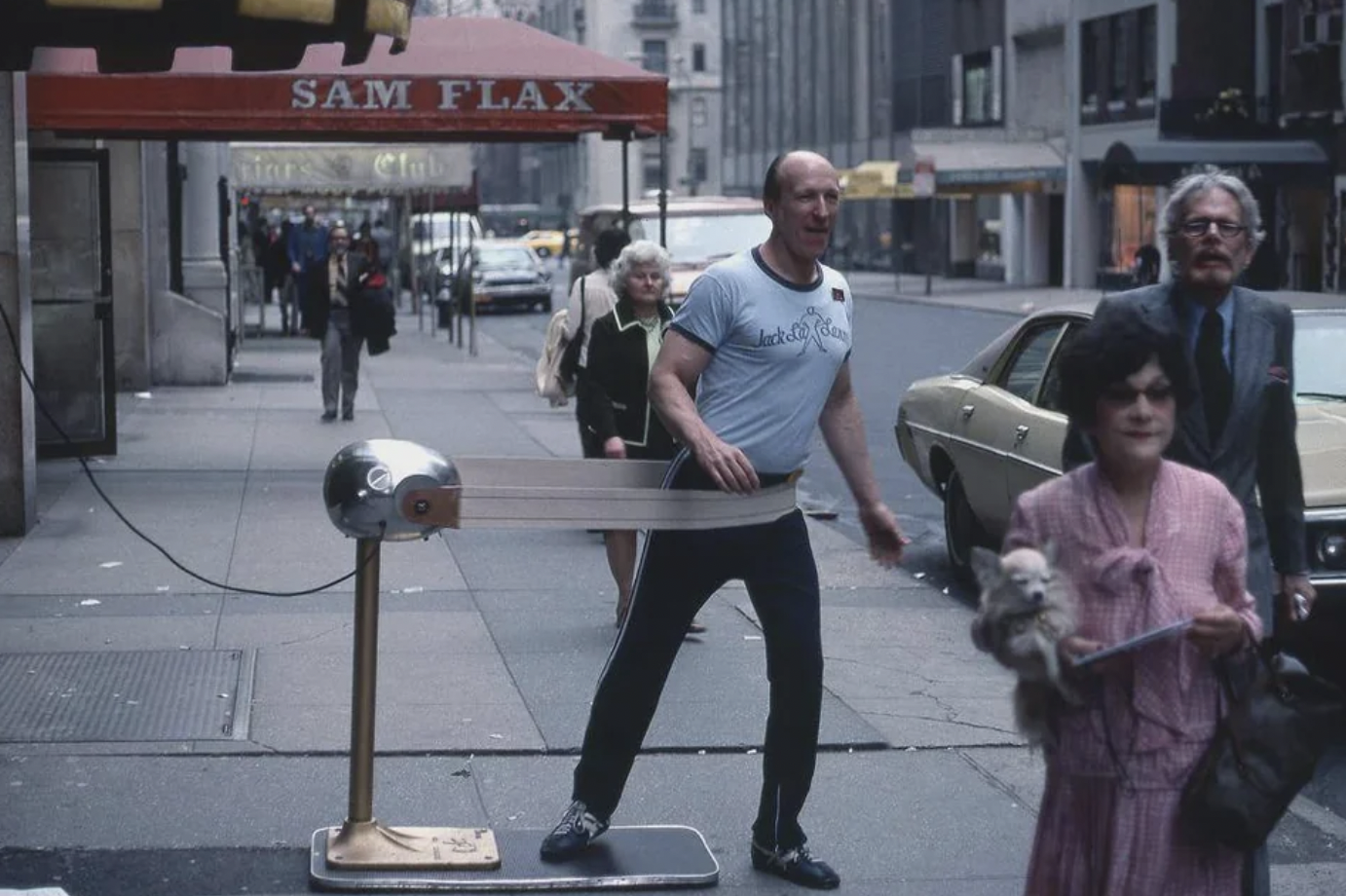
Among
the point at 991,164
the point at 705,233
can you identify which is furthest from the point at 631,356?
the point at 991,164

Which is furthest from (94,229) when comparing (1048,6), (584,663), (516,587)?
(1048,6)

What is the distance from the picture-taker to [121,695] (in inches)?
320

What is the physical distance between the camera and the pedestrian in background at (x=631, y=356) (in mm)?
9062

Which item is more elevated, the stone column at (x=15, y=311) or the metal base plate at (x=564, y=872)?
the stone column at (x=15, y=311)

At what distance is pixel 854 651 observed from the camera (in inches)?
367

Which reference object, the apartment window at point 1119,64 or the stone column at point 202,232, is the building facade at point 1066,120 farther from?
the stone column at point 202,232

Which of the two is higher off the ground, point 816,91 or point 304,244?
point 816,91

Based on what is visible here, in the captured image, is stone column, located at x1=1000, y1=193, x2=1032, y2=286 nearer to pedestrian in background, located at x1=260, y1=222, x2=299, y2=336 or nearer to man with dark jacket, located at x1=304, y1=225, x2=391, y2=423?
pedestrian in background, located at x1=260, y1=222, x2=299, y2=336

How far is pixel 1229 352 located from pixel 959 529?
6144mm

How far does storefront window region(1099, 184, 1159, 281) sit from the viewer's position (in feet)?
169

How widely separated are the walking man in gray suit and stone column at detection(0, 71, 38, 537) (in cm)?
795

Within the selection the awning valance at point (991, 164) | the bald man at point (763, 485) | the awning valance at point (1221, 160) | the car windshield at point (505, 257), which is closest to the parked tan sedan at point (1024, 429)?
the bald man at point (763, 485)

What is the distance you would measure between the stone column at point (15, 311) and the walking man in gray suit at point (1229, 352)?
795 centimetres

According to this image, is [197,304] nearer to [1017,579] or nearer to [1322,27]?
[1017,579]
